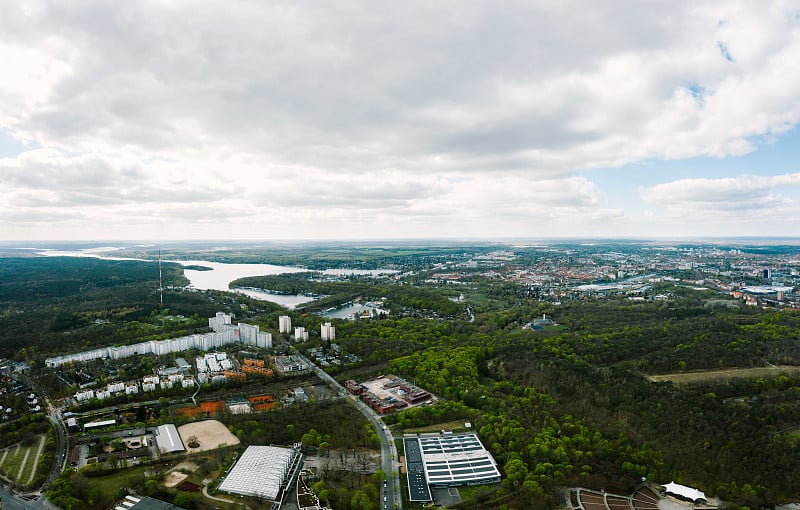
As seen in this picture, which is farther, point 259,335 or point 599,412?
point 259,335

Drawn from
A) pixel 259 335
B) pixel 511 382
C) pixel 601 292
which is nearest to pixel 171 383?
pixel 259 335

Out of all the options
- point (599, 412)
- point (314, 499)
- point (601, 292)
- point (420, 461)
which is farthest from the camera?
point (601, 292)

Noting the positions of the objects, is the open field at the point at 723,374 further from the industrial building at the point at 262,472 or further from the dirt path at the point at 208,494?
the dirt path at the point at 208,494

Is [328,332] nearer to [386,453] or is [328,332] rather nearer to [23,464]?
[386,453]

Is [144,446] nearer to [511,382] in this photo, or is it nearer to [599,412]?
[511,382]

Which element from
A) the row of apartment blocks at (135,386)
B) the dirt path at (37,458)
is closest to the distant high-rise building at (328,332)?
the row of apartment blocks at (135,386)
